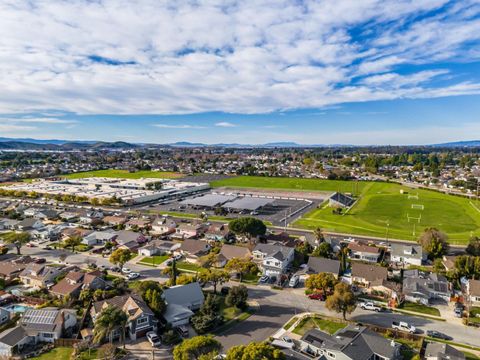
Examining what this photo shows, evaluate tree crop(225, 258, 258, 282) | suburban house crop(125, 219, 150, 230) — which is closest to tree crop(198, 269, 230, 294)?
tree crop(225, 258, 258, 282)

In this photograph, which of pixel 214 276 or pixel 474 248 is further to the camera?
pixel 474 248

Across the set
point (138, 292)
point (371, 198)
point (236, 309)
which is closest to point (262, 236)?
point (236, 309)

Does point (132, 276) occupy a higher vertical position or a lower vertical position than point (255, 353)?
lower

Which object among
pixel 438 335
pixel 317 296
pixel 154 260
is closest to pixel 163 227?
pixel 154 260

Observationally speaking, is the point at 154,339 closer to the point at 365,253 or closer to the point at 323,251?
the point at 323,251

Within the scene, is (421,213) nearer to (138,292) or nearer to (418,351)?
(418,351)

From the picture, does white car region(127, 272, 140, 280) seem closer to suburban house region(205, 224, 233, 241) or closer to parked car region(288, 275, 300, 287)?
suburban house region(205, 224, 233, 241)
